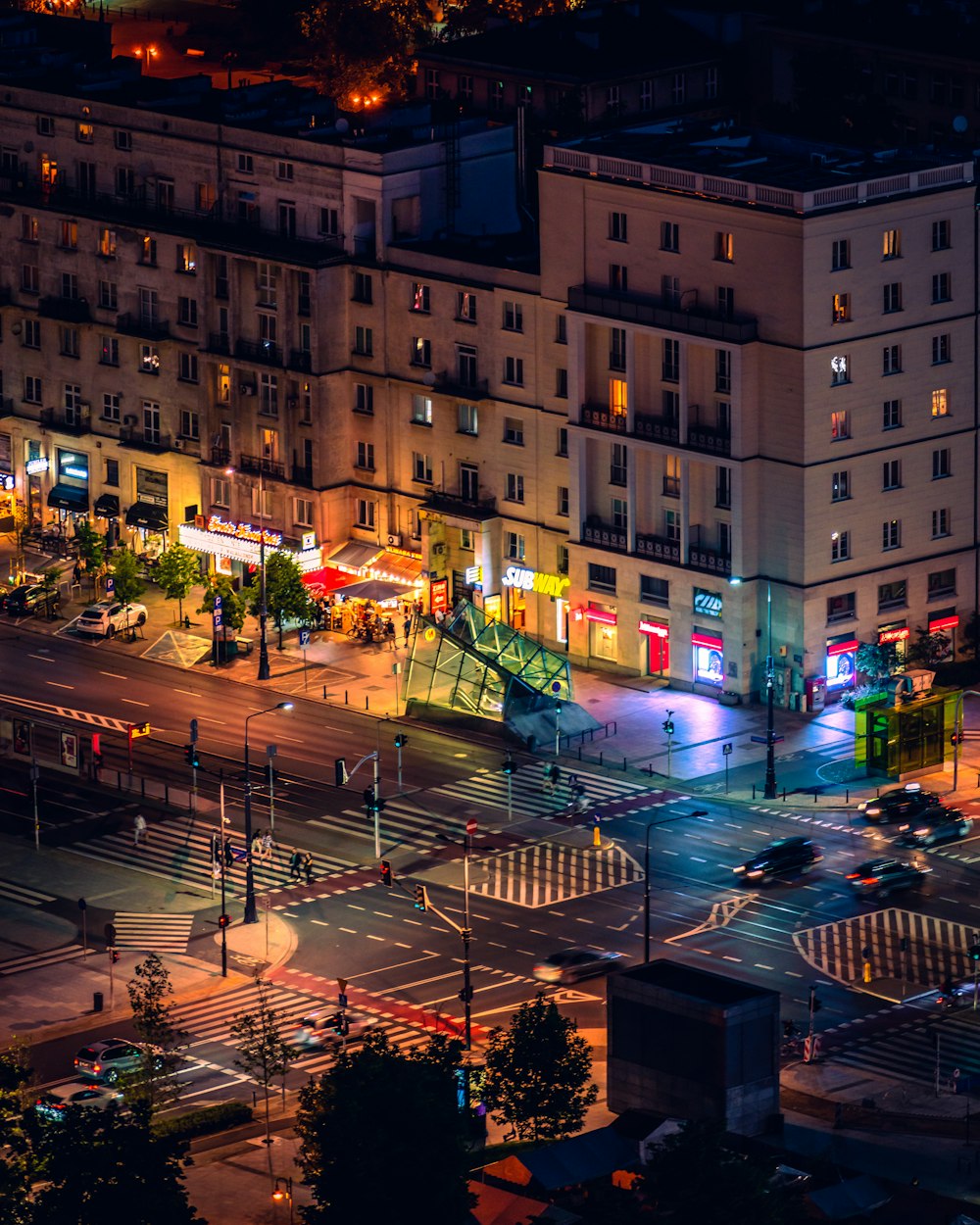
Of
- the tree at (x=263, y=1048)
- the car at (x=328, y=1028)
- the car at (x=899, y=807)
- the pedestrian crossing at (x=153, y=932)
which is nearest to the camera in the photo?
the tree at (x=263, y=1048)

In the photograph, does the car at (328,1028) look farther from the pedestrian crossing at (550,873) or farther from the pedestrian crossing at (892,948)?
the pedestrian crossing at (892,948)

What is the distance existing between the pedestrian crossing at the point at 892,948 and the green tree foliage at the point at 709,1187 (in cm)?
3749

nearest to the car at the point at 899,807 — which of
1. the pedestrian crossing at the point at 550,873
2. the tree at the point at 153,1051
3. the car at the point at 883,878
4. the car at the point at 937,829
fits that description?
the car at the point at 937,829

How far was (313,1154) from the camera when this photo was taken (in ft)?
470

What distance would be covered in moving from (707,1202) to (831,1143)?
19.6 metres

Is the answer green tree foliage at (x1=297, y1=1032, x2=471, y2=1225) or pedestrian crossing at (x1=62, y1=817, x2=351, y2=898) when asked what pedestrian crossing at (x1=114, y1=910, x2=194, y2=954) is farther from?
green tree foliage at (x1=297, y1=1032, x2=471, y2=1225)

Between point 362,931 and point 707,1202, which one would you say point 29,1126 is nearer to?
point 707,1202

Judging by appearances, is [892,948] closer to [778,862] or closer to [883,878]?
[883,878]

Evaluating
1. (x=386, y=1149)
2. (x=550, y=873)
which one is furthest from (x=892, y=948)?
(x=386, y=1149)

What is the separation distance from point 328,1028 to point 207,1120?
13.5m

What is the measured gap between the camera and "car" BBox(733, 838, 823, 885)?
18875 centimetres

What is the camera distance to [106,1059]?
166 meters

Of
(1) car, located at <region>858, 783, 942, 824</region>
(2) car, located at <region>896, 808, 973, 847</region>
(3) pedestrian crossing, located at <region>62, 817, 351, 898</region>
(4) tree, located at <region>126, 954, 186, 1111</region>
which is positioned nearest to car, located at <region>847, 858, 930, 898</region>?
(2) car, located at <region>896, 808, 973, 847</region>

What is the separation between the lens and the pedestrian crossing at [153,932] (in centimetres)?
18225
